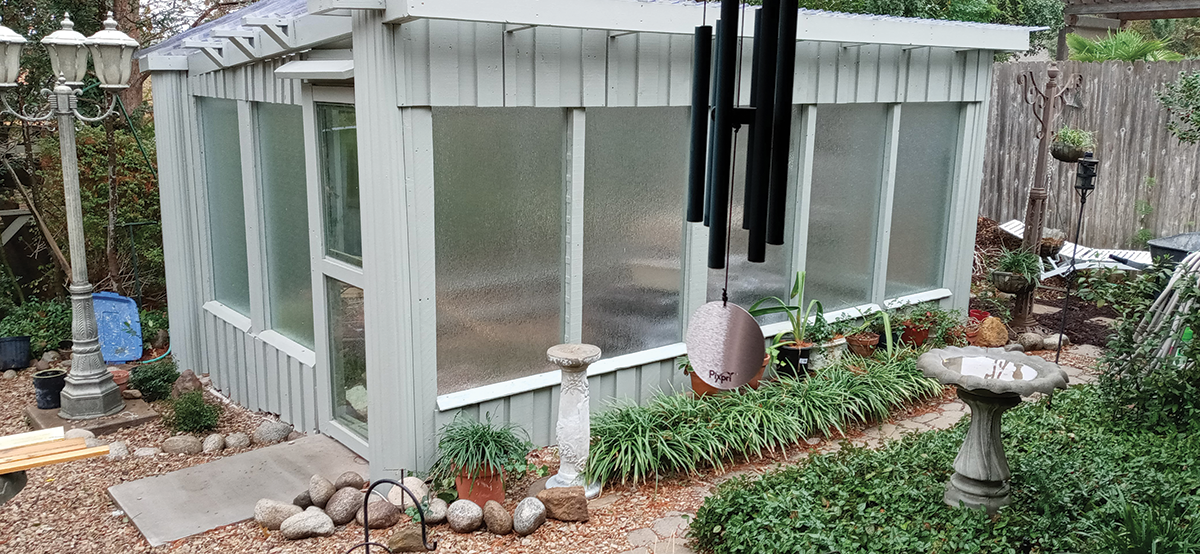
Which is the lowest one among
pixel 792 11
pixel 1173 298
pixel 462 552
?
pixel 462 552

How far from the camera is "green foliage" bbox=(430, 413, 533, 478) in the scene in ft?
16.3

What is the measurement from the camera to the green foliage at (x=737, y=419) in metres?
5.36

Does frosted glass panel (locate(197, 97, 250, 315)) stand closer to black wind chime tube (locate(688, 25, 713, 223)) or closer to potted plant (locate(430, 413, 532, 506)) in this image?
potted plant (locate(430, 413, 532, 506))

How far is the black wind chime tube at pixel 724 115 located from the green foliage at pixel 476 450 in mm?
2512

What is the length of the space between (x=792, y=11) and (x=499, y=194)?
9.95ft

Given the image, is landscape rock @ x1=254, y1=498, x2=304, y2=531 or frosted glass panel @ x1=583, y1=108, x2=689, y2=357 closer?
landscape rock @ x1=254, y1=498, x2=304, y2=531

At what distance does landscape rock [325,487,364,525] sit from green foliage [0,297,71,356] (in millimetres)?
4993

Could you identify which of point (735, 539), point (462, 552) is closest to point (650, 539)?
point (735, 539)

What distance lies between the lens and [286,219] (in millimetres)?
6367

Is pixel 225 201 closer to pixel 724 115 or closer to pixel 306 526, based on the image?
pixel 306 526

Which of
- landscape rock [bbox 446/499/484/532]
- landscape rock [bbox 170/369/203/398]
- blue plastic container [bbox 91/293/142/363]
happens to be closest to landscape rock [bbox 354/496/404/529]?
landscape rock [bbox 446/499/484/532]

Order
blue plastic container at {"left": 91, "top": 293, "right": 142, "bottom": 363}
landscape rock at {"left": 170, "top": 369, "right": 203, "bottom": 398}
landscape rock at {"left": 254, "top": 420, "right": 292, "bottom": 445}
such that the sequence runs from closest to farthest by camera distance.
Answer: landscape rock at {"left": 254, "top": 420, "right": 292, "bottom": 445} < landscape rock at {"left": 170, "top": 369, "right": 203, "bottom": 398} < blue plastic container at {"left": 91, "top": 293, "right": 142, "bottom": 363}

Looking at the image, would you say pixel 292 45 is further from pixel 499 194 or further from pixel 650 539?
pixel 650 539

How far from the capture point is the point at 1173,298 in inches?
222
